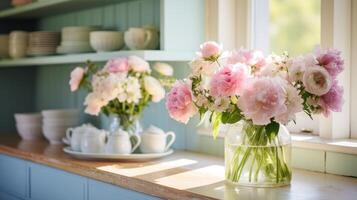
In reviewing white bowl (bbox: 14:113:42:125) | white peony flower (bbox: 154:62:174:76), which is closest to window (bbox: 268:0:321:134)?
white peony flower (bbox: 154:62:174:76)

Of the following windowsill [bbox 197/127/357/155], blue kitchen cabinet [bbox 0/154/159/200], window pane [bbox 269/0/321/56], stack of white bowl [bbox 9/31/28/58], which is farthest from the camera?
stack of white bowl [bbox 9/31/28/58]

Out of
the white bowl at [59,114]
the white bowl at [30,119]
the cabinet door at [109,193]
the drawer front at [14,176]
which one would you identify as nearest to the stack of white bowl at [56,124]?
the white bowl at [59,114]

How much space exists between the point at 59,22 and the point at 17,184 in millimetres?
1062

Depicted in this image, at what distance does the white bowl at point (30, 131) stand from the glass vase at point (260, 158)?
1522 millimetres

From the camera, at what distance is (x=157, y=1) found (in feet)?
8.40

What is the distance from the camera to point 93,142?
2.35m

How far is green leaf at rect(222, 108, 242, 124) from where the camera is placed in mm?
1729

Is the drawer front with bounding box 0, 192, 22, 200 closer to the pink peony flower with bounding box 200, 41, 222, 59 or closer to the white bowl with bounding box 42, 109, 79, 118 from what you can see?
the white bowl with bounding box 42, 109, 79, 118

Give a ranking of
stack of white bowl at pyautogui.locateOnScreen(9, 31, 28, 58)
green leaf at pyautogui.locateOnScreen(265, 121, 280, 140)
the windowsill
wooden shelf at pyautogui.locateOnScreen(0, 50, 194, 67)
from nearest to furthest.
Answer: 1. green leaf at pyautogui.locateOnScreen(265, 121, 280, 140)
2. the windowsill
3. wooden shelf at pyautogui.locateOnScreen(0, 50, 194, 67)
4. stack of white bowl at pyautogui.locateOnScreen(9, 31, 28, 58)

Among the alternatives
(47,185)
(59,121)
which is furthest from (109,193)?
(59,121)

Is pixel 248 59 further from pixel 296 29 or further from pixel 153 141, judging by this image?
pixel 153 141

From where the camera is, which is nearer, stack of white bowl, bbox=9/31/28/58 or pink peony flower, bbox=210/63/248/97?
pink peony flower, bbox=210/63/248/97

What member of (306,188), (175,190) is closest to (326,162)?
(306,188)

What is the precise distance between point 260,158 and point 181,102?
28 cm
